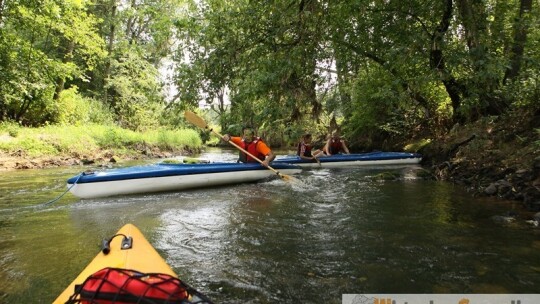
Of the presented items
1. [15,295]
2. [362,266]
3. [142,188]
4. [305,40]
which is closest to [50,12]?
[142,188]

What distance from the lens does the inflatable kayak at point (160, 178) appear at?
19.6 ft

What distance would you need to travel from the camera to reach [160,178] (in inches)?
260

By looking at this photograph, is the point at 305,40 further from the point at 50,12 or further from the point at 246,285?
the point at 50,12

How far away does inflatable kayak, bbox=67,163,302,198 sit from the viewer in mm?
5973

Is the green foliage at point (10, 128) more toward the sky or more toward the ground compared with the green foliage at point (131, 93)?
more toward the ground

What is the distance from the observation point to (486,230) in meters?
4.29

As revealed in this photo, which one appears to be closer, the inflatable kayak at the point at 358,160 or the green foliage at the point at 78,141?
the inflatable kayak at the point at 358,160

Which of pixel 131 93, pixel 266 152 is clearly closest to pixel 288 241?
pixel 266 152

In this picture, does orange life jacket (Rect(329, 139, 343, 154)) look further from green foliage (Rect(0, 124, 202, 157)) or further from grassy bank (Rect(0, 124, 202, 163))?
green foliage (Rect(0, 124, 202, 157))

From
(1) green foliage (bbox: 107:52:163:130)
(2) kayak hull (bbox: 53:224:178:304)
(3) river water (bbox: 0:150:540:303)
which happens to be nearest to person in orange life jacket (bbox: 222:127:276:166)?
(3) river water (bbox: 0:150:540:303)

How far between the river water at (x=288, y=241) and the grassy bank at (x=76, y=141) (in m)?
4.30

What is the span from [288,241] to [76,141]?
34.5 ft

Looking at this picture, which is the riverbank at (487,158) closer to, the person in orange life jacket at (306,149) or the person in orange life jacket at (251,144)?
the person in orange life jacket at (306,149)

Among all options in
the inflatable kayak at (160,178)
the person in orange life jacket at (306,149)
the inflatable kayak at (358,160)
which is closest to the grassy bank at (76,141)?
the inflatable kayak at (160,178)
